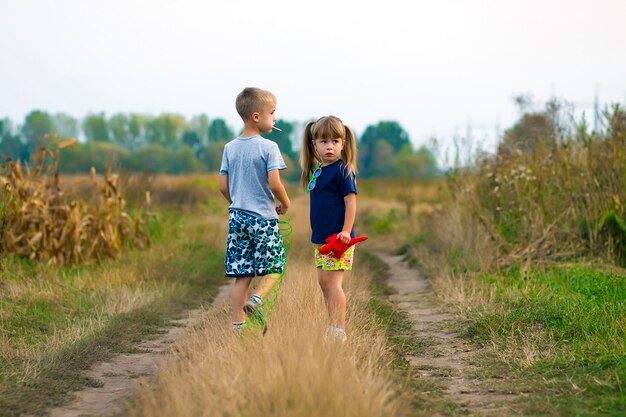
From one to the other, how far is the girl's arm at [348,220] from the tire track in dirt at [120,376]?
4.55ft

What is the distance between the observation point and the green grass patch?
465 centimetres

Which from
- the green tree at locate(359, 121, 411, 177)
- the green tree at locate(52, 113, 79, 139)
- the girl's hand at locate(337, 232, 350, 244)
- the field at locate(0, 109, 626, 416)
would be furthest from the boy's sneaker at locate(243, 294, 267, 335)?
the green tree at locate(52, 113, 79, 139)

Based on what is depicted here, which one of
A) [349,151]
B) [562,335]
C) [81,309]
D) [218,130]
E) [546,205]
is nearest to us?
[349,151]

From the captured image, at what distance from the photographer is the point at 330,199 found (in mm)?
5824

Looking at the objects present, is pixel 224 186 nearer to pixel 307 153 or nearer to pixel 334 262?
pixel 307 153

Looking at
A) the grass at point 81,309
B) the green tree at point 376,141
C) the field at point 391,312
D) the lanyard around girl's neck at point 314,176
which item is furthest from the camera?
the green tree at point 376,141

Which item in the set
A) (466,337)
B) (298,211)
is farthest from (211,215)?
(466,337)

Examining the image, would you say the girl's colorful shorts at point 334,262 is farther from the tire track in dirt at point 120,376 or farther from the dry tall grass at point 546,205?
the dry tall grass at point 546,205

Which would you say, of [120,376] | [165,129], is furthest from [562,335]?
[165,129]

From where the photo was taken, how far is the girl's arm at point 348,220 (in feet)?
18.5

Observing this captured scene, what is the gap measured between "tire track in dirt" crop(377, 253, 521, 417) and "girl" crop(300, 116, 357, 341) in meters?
0.76

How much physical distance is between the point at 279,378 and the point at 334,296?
1.95 meters

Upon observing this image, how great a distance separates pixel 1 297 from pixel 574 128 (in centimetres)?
817

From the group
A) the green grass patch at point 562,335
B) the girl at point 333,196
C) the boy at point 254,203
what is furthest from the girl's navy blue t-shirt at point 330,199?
the green grass patch at point 562,335
